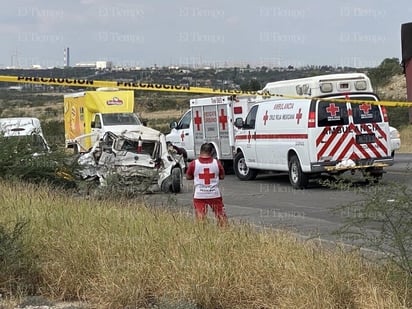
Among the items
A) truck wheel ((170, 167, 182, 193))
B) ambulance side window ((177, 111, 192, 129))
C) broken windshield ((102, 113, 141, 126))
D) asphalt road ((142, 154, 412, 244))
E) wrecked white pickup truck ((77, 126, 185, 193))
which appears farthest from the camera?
broken windshield ((102, 113, 141, 126))

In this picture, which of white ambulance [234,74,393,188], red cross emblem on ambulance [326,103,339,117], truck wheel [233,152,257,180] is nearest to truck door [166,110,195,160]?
truck wheel [233,152,257,180]

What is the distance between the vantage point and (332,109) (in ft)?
58.9

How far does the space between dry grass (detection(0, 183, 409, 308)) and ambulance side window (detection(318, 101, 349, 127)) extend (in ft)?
31.9

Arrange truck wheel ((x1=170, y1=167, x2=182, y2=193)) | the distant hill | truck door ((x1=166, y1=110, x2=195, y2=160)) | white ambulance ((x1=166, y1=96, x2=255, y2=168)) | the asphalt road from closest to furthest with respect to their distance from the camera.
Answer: the asphalt road < truck wheel ((x1=170, y1=167, x2=182, y2=193)) < white ambulance ((x1=166, y1=96, x2=255, y2=168)) < truck door ((x1=166, y1=110, x2=195, y2=160)) < the distant hill

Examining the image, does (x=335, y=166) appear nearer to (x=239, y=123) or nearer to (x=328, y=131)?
(x=328, y=131)

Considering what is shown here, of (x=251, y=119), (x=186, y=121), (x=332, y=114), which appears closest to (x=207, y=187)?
(x=332, y=114)

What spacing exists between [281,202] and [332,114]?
9.13ft

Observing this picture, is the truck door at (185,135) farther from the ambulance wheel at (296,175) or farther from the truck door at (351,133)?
the truck door at (351,133)

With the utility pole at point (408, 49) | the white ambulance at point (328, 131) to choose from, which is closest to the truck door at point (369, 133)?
the white ambulance at point (328, 131)

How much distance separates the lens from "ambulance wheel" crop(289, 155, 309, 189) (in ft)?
60.8

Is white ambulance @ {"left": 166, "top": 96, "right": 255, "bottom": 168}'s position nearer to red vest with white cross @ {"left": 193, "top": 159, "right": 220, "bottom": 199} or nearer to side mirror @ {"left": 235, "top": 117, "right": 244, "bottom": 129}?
side mirror @ {"left": 235, "top": 117, "right": 244, "bottom": 129}

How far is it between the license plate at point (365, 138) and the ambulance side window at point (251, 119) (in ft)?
11.7

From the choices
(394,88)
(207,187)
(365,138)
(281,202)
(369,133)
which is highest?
(394,88)

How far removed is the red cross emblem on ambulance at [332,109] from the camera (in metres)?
17.9
